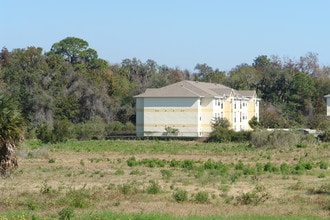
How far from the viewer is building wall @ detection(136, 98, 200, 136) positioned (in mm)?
87688

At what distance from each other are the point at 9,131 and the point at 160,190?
6.15 m

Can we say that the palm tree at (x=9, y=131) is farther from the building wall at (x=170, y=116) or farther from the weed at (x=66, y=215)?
the building wall at (x=170, y=116)

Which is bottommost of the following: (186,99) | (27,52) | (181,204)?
(181,204)

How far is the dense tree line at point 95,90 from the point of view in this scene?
91.6 m

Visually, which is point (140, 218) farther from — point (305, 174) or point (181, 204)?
point (305, 174)

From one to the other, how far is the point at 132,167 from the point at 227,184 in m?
12.1

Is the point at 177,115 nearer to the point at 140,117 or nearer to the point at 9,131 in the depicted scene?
the point at 140,117

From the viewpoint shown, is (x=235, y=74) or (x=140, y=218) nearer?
(x=140, y=218)

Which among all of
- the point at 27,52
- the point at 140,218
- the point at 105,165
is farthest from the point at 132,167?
the point at 27,52

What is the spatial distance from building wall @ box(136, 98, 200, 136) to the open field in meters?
38.5

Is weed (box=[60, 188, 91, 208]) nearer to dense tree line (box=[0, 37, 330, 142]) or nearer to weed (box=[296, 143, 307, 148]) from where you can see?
weed (box=[296, 143, 307, 148])

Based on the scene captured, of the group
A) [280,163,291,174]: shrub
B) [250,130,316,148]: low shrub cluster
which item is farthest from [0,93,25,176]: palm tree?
[250,130,316,148]: low shrub cluster

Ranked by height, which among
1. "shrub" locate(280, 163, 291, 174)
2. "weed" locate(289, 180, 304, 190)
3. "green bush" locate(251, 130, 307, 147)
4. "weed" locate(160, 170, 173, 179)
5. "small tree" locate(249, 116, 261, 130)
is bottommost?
"weed" locate(289, 180, 304, 190)

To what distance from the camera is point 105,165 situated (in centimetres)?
4362
